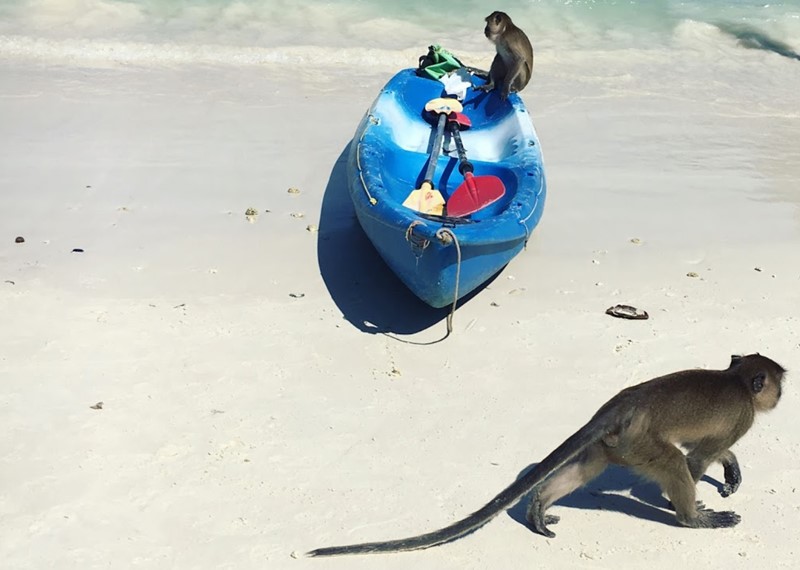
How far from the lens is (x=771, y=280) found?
6.80m

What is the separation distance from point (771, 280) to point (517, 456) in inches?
110

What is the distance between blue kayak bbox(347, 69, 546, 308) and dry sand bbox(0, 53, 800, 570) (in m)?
0.41

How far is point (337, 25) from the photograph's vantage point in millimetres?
14320

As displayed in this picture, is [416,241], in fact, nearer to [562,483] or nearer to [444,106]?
[562,483]

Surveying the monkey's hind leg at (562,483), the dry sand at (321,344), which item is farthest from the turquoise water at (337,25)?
the monkey's hind leg at (562,483)

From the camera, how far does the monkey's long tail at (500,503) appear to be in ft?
13.3

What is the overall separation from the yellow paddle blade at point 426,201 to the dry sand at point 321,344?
0.51 m

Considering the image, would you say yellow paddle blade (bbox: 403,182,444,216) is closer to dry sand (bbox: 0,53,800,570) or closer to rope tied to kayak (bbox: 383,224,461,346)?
dry sand (bbox: 0,53,800,570)

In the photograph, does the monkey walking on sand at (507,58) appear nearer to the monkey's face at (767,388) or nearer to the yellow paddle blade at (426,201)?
the yellow paddle blade at (426,201)

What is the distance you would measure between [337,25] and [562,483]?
11055mm

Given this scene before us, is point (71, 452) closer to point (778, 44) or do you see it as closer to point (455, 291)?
point (455, 291)

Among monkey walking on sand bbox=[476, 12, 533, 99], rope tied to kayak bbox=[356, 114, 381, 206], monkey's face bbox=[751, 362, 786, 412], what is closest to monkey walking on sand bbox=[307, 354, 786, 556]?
monkey's face bbox=[751, 362, 786, 412]

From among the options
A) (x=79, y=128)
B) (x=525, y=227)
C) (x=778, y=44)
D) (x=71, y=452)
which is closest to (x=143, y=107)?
(x=79, y=128)

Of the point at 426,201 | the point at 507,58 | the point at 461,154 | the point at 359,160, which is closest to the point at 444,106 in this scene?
the point at 507,58
